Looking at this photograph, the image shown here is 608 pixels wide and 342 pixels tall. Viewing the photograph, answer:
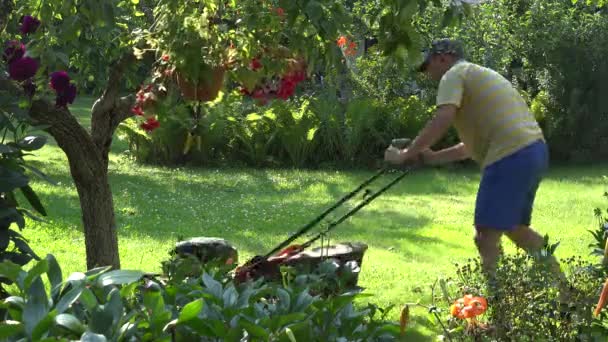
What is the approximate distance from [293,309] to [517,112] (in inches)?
130

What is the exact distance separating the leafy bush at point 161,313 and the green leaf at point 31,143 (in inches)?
65.7

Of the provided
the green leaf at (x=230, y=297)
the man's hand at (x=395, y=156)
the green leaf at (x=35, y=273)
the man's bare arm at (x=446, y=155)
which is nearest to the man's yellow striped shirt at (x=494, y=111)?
the man's bare arm at (x=446, y=155)

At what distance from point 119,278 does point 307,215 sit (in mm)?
7611

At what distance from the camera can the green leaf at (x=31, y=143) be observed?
4625 millimetres

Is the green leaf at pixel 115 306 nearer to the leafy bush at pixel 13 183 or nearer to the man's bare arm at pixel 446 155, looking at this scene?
the leafy bush at pixel 13 183

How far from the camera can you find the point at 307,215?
34.0 ft

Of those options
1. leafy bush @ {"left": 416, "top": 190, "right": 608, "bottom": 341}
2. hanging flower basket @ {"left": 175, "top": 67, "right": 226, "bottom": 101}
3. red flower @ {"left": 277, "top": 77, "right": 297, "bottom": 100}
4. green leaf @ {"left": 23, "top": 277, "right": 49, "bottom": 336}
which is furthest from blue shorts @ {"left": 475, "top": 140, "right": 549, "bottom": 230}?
green leaf @ {"left": 23, "top": 277, "right": 49, "bottom": 336}

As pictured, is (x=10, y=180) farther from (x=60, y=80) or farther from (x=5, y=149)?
(x=60, y=80)

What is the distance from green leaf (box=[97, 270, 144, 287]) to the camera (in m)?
2.76

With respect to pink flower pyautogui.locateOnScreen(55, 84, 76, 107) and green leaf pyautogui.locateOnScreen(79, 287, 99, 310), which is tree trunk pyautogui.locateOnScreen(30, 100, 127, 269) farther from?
green leaf pyautogui.locateOnScreen(79, 287, 99, 310)

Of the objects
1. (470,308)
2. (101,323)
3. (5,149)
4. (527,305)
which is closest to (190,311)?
(101,323)

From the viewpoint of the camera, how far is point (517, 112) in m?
5.93

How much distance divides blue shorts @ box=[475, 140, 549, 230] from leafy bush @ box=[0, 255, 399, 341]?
2.83 m

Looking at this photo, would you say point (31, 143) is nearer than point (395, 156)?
Yes
